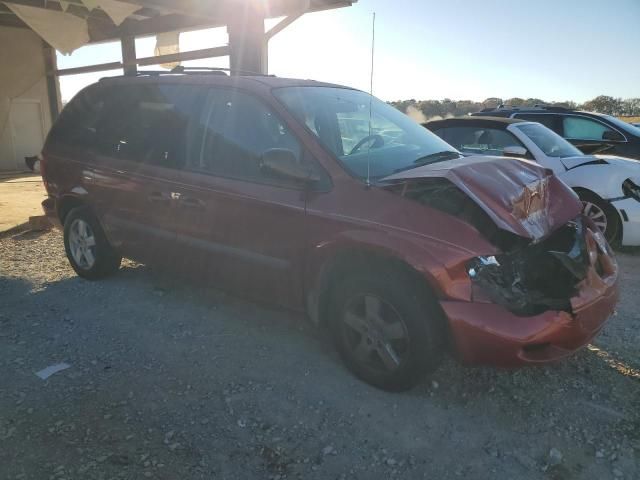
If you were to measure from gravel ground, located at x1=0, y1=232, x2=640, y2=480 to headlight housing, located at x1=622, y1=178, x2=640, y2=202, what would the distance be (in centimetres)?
237

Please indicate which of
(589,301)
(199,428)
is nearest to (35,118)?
(199,428)

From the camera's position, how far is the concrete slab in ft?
24.1

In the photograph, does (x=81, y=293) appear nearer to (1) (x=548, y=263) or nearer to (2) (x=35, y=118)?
(1) (x=548, y=263)

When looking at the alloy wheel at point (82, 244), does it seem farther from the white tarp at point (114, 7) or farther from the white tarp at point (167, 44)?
the white tarp at point (167, 44)

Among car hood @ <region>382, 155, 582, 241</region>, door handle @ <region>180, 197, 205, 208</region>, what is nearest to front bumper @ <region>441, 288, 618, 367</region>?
car hood @ <region>382, 155, 582, 241</region>

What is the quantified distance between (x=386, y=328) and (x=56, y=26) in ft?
27.6

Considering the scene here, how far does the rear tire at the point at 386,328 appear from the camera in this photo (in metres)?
2.83

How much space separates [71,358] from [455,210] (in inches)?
105

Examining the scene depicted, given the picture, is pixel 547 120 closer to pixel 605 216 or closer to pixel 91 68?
pixel 605 216

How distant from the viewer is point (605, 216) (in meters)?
5.95

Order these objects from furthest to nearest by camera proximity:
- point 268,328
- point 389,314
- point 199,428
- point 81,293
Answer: point 81,293 → point 268,328 → point 389,314 → point 199,428

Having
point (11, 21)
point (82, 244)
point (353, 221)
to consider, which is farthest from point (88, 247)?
point (11, 21)

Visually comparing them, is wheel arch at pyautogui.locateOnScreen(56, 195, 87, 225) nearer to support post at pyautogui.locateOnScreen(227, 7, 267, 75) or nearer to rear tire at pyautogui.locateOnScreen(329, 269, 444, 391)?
support post at pyautogui.locateOnScreen(227, 7, 267, 75)

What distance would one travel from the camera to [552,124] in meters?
8.28
